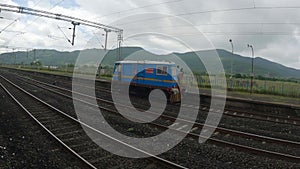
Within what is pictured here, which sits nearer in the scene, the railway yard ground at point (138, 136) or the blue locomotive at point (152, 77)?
the railway yard ground at point (138, 136)

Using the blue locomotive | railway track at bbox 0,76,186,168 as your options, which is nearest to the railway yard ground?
railway track at bbox 0,76,186,168

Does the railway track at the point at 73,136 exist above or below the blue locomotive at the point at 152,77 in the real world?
below

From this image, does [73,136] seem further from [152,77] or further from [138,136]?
[152,77]

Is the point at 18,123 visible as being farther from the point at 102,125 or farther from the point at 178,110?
the point at 178,110

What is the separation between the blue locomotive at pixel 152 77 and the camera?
52.9 feet

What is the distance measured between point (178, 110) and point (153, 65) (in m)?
4.78

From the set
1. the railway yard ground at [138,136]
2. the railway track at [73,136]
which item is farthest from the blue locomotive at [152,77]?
the railway track at [73,136]

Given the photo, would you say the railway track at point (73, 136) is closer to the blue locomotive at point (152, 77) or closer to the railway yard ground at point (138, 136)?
the railway yard ground at point (138, 136)

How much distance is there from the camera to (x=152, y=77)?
672 inches

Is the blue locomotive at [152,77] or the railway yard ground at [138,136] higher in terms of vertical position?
the blue locomotive at [152,77]

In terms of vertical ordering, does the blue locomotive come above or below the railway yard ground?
above

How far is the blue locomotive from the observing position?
1612 cm

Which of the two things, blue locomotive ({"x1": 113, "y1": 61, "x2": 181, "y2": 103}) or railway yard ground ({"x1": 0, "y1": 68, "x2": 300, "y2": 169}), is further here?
blue locomotive ({"x1": 113, "y1": 61, "x2": 181, "y2": 103})

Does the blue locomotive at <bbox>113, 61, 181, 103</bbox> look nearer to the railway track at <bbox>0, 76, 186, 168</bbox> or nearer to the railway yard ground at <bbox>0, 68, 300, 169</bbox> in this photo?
the railway yard ground at <bbox>0, 68, 300, 169</bbox>
